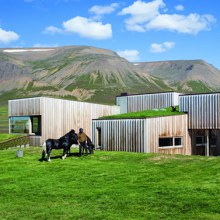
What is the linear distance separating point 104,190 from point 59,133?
84.0 feet

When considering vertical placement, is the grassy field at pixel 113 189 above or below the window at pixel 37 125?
below

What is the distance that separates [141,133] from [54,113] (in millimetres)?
13102

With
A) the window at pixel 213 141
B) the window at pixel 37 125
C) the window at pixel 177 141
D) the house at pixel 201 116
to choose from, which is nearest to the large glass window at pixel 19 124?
the window at pixel 37 125

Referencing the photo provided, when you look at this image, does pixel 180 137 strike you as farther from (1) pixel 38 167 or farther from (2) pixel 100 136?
(1) pixel 38 167

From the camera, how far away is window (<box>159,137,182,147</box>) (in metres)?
32.2

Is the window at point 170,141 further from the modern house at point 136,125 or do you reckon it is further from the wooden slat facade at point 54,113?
the wooden slat facade at point 54,113

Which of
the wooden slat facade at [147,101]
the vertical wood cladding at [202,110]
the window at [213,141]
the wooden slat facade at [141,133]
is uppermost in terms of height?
the wooden slat facade at [147,101]

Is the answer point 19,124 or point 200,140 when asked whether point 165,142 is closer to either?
point 200,140

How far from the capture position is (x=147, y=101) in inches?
1898

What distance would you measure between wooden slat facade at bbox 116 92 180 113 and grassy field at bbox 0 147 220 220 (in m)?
23.8

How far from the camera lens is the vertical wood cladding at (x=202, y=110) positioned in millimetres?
33125

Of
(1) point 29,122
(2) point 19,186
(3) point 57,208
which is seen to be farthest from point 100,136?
(3) point 57,208

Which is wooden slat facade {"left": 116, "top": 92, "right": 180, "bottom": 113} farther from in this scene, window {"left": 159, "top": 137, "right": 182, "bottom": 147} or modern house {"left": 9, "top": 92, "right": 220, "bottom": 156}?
window {"left": 159, "top": 137, "right": 182, "bottom": 147}

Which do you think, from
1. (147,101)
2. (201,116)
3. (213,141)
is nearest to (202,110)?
(201,116)
